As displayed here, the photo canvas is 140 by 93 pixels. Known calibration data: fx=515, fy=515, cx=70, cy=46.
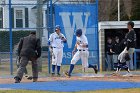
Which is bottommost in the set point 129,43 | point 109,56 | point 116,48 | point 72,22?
point 109,56

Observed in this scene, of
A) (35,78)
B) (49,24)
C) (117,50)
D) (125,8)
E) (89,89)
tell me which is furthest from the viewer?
(125,8)

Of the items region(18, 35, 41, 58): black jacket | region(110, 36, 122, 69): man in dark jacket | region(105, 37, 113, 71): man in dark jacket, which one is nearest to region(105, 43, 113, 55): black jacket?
region(105, 37, 113, 71): man in dark jacket

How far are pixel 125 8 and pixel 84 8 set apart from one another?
56.6 feet

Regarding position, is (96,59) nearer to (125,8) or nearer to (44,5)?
(44,5)

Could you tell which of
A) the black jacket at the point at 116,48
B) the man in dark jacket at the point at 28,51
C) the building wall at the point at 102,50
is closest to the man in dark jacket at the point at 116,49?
the black jacket at the point at 116,48

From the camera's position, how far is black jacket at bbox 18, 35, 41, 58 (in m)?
17.6

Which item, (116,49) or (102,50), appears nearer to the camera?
(116,49)

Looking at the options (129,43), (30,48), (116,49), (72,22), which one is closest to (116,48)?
(116,49)

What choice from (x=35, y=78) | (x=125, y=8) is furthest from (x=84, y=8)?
(x=125, y=8)

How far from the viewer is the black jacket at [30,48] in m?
17.6

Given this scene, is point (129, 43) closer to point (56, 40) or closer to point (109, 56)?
point (56, 40)

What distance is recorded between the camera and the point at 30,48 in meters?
17.7

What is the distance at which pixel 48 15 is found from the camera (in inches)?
907

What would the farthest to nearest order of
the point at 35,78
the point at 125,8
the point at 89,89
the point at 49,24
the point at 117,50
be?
the point at 125,8
the point at 117,50
the point at 49,24
the point at 35,78
the point at 89,89
